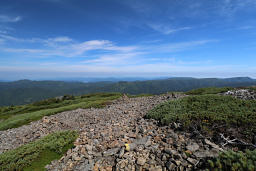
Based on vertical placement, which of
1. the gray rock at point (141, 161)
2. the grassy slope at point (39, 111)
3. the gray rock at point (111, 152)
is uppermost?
the gray rock at point (141, 161)

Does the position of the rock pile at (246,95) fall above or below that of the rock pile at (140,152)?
above

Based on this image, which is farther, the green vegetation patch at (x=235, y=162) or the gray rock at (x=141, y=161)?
the gray rock at (x=141, y=161)

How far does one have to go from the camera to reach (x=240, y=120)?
9508 millimetres

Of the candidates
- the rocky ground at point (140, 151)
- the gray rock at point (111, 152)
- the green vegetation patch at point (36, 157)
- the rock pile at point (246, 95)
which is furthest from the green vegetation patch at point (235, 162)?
the rock pile at point (246, 95)

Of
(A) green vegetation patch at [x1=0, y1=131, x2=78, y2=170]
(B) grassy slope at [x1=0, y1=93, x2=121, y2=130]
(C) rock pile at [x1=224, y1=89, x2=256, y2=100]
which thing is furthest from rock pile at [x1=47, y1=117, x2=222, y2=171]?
(B) grassy slope at [x1=0, y1=93, x2=121, y2=130]

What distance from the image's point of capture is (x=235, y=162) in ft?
18.2

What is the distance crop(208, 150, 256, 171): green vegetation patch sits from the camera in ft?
16.6

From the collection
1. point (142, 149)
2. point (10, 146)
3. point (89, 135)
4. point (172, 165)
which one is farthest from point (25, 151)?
point (172, 165)

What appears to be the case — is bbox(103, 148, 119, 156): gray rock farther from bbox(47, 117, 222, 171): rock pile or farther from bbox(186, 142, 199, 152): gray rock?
bbox(186, 142, 199, 152): gray rock

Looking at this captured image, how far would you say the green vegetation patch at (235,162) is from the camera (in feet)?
16.6

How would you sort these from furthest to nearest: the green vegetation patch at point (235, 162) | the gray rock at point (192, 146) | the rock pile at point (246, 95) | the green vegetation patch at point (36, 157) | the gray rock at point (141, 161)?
1. the rock pile at point (246, 95)
2. the green vegetation patch at point (36, 157)
3. the gray rock at point (192, 146)
4. the gray rock at point (141, 161)
5. the green vegetation patch at point (235, 162)

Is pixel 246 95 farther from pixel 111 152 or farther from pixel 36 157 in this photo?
pixel 36 157

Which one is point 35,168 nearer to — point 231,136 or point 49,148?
point 49,148

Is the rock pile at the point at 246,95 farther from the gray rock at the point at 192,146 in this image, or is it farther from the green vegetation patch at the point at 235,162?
the green vegetation patch at the point at 235,162
